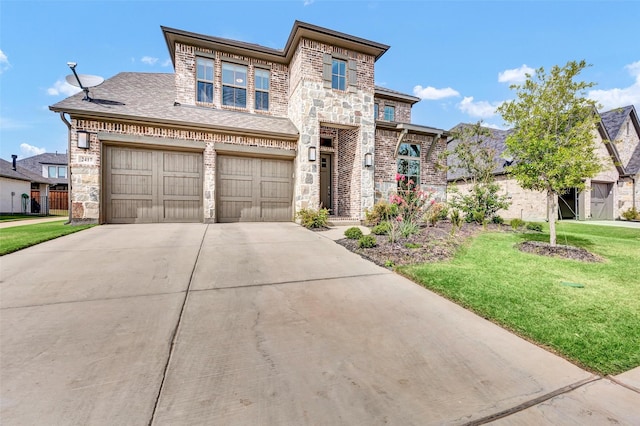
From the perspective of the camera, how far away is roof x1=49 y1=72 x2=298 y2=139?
7.75 m

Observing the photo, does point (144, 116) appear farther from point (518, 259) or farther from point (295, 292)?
point (518, 259)

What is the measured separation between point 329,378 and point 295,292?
154 centimetres

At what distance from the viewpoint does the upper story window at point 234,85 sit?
10.00m

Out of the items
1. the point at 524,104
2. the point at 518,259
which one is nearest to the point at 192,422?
the point at 518,259

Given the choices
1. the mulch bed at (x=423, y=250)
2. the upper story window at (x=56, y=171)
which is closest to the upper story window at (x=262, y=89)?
the mulch bed at (x=423, y=250)

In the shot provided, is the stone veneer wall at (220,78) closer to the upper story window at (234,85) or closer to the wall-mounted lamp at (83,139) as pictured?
the upper story window at (234,85)

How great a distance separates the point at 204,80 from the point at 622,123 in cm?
2434

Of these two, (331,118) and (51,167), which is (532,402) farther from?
(51,167)

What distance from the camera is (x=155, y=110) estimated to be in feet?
27.9

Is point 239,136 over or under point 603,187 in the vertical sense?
over

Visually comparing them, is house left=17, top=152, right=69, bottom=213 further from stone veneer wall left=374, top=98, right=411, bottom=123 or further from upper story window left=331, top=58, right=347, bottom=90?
stone veneer wall left=374, top=98, right=411, bottom=123

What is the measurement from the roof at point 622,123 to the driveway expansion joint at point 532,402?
2236 centimetres

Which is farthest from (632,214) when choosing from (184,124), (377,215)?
(184,124)

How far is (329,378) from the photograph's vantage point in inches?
70.6
